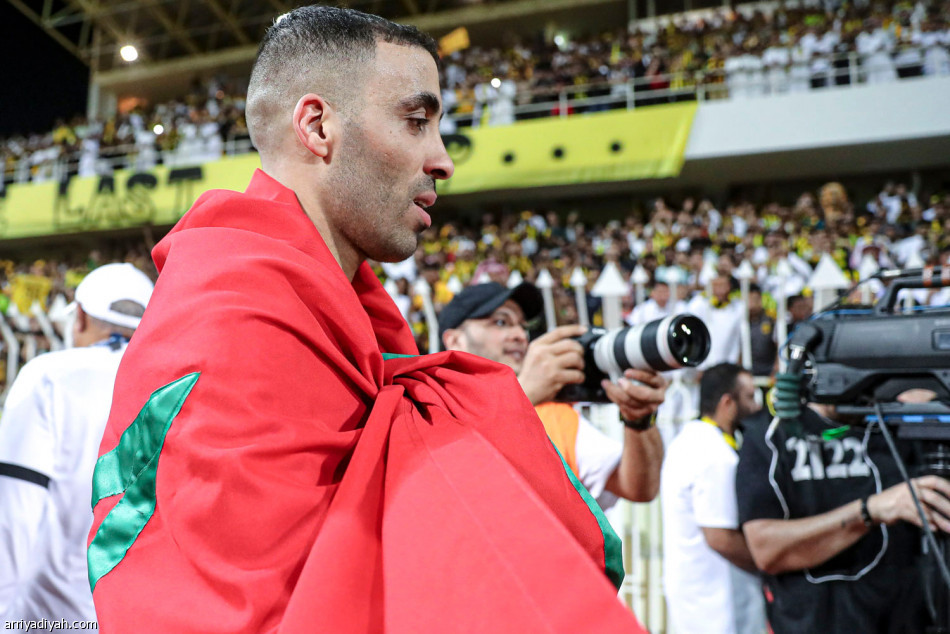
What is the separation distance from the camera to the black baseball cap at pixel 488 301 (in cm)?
207

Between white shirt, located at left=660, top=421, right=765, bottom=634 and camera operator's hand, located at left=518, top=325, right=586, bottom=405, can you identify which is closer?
camera operator's hand, located at left=518, top=325, right=586, bottom=405

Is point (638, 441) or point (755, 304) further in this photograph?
point (755, 304)

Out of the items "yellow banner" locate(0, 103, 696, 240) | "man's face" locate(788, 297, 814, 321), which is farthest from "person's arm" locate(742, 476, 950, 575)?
"yellow banner" locate(0, 103, 696, 240)

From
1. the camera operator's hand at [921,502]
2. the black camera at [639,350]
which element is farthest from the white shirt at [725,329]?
the black camera at [639,350]

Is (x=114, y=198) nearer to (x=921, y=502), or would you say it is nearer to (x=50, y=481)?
(x=50, y=481)

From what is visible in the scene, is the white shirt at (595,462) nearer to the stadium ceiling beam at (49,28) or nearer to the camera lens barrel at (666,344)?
the camera lens barrel at (666,344)

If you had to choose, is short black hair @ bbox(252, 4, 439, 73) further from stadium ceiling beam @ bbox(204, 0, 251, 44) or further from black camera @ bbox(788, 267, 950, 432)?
stadium ceiling beam @ bbox(204, 0, 251, 44)

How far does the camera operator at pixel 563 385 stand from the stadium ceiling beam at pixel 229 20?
1505 cm

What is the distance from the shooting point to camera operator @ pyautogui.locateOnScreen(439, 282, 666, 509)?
155 cm

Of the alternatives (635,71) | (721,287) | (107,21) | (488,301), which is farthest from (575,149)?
(107,21)

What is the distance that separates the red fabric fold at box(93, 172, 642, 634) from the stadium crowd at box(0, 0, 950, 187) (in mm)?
10038

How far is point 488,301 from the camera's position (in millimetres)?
2092

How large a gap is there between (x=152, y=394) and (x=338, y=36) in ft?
1.89

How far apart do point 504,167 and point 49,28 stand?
11.0m
